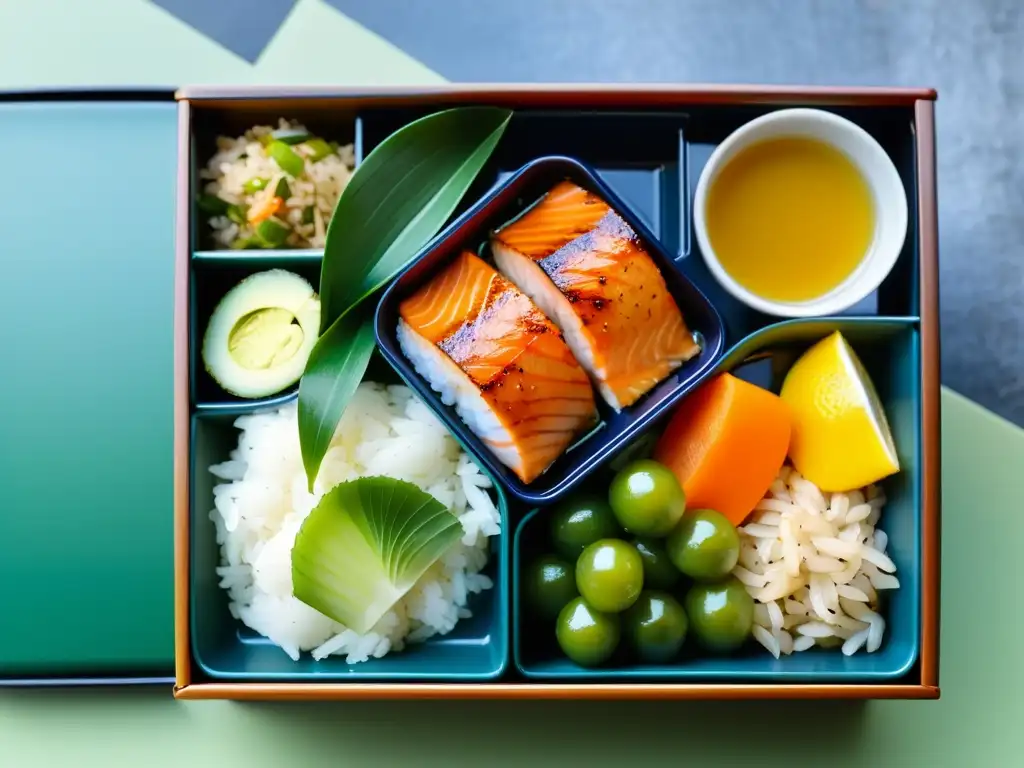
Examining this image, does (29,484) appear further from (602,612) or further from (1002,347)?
(1002,347)

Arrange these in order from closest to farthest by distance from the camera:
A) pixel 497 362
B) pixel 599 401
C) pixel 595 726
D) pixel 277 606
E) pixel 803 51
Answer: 1. pixel 497 362
2. pixel 277 606
3. pixel 599 401
4. pixel 595 726
5. pixel 803 51

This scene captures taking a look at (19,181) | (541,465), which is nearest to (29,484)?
(19,181)

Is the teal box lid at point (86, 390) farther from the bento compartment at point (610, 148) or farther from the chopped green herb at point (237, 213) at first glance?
the bento compartment at point (610, 148)

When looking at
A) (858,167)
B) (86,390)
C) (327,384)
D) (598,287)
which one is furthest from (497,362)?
(86,390)

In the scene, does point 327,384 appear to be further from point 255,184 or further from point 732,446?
point 732,446

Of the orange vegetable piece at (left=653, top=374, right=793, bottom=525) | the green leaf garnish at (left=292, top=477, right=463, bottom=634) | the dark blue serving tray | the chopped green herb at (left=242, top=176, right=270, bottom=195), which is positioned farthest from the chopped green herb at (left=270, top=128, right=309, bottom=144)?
the orange vegetable piece at (left=653, top=374, right=793, bottom=525)

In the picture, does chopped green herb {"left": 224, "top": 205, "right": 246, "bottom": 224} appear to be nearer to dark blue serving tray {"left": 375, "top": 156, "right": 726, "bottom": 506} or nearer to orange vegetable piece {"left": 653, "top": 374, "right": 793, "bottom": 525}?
dark blue serving tray {"left": 375, "top": 156, "right": 726, "bottom": 506}

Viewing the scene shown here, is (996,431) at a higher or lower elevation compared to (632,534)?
higher
